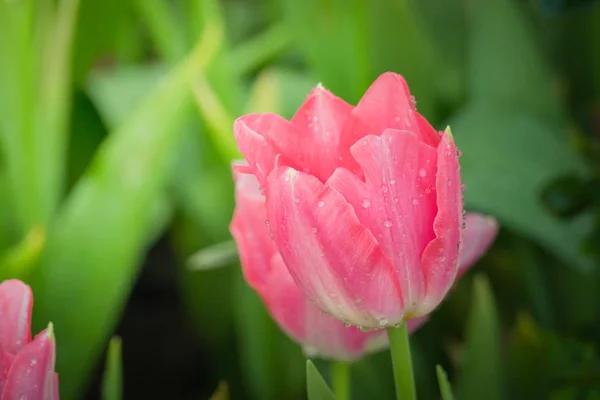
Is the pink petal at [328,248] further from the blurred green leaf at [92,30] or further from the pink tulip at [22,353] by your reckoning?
the blurred green leaf at [92,30]

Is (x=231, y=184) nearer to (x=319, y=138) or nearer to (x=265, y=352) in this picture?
(x=265, y=352)

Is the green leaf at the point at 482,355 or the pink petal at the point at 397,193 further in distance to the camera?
the green leaf at the point at 482,355

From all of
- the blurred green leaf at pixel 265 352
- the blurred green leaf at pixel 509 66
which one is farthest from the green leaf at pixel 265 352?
the blurred green leaf at pixel 509 66

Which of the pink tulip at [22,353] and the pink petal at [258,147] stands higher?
the pink petal at [258,147]

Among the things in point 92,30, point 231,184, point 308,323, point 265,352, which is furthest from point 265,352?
point 92,30

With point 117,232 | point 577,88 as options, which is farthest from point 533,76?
point 117,232

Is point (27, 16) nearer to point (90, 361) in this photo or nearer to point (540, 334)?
point (90, 361)

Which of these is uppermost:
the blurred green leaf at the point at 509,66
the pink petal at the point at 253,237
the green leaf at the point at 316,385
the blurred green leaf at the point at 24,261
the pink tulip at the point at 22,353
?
the pink tulip at the point at 22,353
